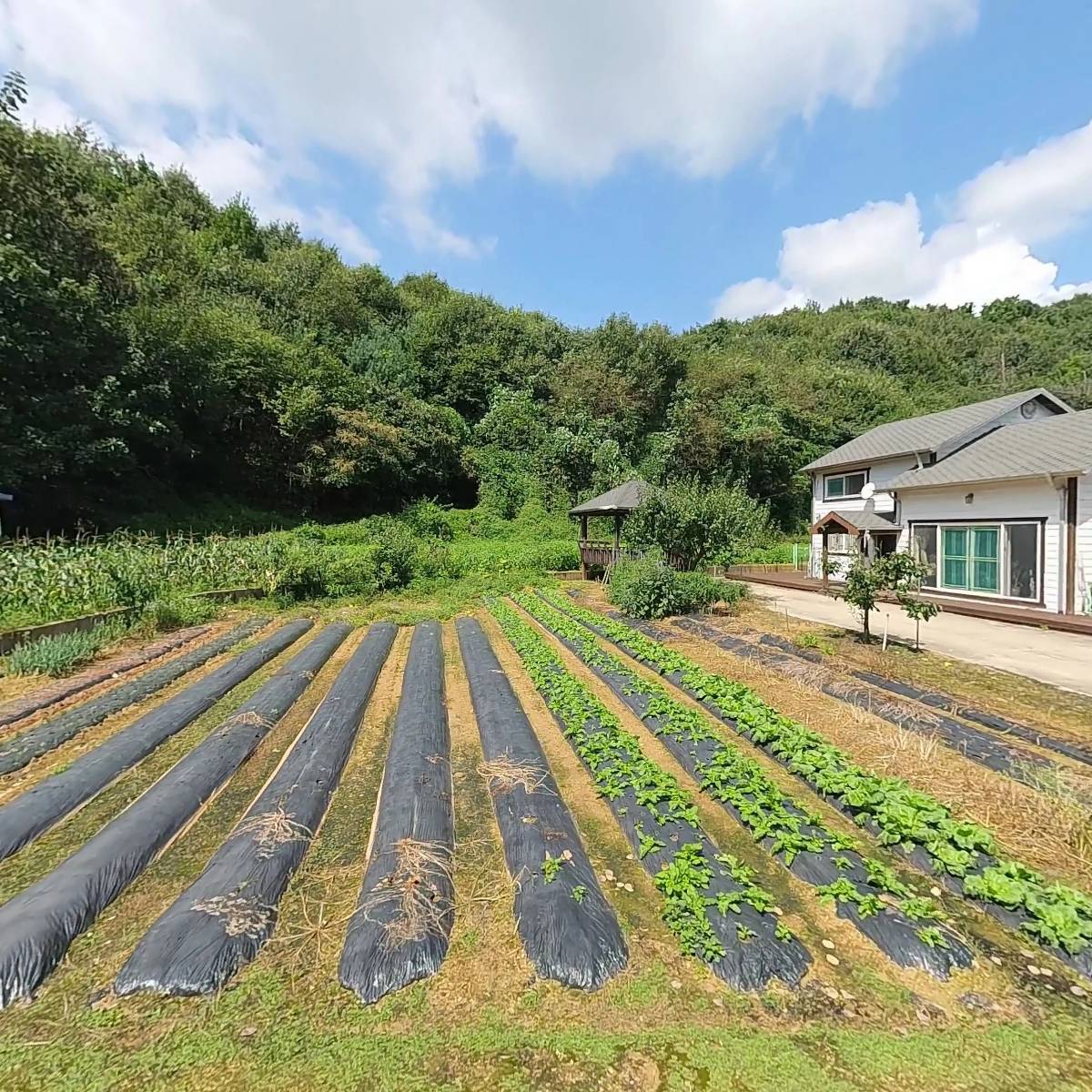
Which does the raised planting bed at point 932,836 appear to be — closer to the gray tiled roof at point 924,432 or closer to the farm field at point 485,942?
the farm field at point 485,942

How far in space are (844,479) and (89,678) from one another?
2031 cm

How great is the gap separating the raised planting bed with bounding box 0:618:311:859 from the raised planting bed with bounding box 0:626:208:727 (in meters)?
1.24

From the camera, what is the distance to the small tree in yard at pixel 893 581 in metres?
6.75

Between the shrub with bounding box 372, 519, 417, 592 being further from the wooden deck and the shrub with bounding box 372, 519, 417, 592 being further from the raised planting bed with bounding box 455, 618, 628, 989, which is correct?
the wooden deck

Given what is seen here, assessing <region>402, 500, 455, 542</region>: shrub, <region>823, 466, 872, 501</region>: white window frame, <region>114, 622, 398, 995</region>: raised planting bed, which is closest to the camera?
<region>114, 622, 398, 995</region>: raised planting bed

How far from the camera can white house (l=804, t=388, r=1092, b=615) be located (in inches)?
377

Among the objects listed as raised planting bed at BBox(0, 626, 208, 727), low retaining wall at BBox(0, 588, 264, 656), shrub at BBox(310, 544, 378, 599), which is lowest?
raised planting bed at BBox(0, 626, 208, 727)

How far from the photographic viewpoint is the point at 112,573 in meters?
8.88

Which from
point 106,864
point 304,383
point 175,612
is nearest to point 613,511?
point 175,612

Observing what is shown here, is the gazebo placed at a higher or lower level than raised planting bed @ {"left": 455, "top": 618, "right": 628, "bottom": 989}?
higher

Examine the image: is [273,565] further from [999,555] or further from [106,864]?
[999,555]

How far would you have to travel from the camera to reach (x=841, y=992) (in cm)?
204

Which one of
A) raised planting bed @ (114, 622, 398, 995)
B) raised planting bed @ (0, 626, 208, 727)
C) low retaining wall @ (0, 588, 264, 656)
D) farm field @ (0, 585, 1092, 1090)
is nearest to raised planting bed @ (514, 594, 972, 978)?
farm field @ (0, 585, 1092, 1090)

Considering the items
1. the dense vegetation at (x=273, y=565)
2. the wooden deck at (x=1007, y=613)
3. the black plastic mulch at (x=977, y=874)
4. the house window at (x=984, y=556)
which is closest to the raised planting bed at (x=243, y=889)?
the black plastic mulch at (x=977, y=874)
